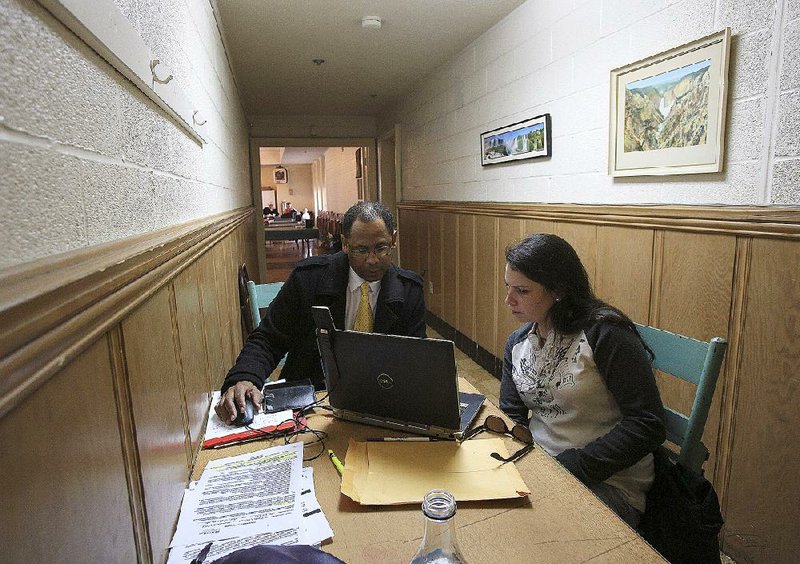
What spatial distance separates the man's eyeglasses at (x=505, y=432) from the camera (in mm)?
1120

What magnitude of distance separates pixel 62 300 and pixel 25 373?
9cm

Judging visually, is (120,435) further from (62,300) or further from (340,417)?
(340,417)

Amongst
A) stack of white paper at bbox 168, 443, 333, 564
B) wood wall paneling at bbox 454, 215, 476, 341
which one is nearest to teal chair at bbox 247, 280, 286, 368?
stack of white paper at bbox 168, 443, 333, 564

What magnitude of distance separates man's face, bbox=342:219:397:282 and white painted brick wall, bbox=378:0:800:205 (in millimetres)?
1240

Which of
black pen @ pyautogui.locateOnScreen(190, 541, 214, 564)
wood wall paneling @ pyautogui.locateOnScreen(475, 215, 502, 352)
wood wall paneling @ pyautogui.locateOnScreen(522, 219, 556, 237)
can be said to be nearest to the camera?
black pen @ pyautogui.locateOnScreen(190, 541, 214, 564)

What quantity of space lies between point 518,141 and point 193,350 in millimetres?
2540

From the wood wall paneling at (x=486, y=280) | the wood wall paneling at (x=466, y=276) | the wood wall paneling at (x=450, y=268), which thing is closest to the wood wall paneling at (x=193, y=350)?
the wood wall paneling at (x=486, y=280)

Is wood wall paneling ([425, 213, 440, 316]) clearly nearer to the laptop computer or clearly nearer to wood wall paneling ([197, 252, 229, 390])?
wood wall paneling ([197, 252, 229, 390])

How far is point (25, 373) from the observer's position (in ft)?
1.36

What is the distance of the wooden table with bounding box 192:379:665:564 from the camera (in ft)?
2.68

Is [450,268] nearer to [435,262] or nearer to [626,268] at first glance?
[435,262]

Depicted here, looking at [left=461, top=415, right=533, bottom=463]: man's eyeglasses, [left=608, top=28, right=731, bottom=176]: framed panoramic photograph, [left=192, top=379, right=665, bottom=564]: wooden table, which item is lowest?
[left=192, top=379, right=665, bottom=564]: wooden table

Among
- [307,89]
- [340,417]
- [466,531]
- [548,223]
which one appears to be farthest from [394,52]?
[466,531]

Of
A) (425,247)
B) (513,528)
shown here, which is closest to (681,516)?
(513,528)
